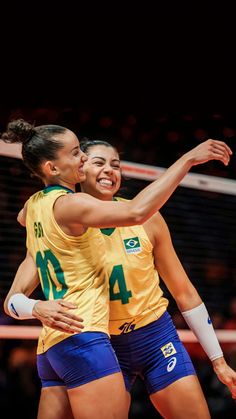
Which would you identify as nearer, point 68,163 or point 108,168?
point 68,163

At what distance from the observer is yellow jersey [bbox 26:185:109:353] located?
101 inches

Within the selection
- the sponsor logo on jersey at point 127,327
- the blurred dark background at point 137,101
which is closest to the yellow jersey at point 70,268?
the sponsor logo on jersey at point 127,327

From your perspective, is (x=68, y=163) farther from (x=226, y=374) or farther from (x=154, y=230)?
(x=226, y=374)

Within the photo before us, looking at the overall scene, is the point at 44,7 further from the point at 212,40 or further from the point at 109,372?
the point at 109,372

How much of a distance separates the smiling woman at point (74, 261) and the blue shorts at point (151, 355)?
0.32m

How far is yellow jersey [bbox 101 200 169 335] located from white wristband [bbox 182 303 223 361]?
16cm

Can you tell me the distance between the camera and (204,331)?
312cm

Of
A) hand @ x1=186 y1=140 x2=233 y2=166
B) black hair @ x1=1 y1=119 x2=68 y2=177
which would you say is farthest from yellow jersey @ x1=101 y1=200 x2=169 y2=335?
hand @ x1=186 y1=140 x2=233 y2=166

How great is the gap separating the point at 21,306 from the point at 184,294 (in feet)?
2.45

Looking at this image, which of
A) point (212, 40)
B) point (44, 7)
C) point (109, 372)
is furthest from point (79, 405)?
point (212, 40)

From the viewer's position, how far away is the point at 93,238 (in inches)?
105

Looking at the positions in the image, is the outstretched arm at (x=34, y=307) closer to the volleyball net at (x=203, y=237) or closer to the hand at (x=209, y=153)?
the hand at (x=209, y=153)

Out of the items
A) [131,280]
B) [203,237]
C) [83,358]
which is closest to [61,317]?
[83,358]

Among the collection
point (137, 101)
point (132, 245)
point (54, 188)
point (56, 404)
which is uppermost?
point (137, 101)
